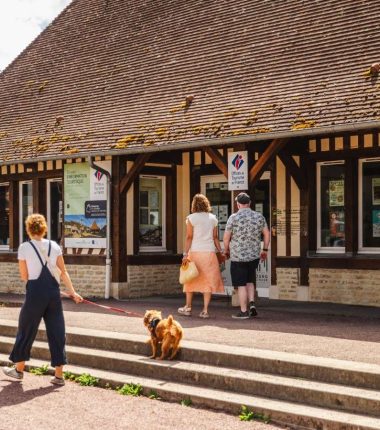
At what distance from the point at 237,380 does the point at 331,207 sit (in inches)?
276

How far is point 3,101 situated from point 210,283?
36.4 ft

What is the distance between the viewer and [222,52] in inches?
638

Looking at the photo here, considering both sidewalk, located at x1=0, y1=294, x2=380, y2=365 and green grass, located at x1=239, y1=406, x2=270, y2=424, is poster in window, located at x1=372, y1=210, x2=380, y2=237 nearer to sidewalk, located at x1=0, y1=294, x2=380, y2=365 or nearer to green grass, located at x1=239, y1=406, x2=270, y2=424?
sidewalk, located at x1=0, y1=294, x2=380, y2=365

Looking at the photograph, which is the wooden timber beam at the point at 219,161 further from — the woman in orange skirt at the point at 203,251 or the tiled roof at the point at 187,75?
the woman in orange skirt at the point at 203,251

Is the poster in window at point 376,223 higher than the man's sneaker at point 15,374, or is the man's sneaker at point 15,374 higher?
the poster in window at point 376,223

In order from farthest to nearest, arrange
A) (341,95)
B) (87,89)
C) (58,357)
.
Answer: (87,89) < (341,95) < (58,357)

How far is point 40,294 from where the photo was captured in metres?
8.41

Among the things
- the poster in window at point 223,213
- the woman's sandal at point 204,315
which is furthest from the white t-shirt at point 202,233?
the poster in window at point 223,213

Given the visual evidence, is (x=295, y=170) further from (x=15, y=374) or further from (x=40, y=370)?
(x=15, y=374)

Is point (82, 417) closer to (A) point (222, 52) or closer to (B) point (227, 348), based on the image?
(B) point (227, 348)

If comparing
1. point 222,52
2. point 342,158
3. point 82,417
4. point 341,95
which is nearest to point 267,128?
point 341,95

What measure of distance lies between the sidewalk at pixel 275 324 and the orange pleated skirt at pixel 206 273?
444 mm

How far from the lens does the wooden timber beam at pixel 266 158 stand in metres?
12.6

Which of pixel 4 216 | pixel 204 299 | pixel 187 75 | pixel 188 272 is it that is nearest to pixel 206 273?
pixel 188 272
